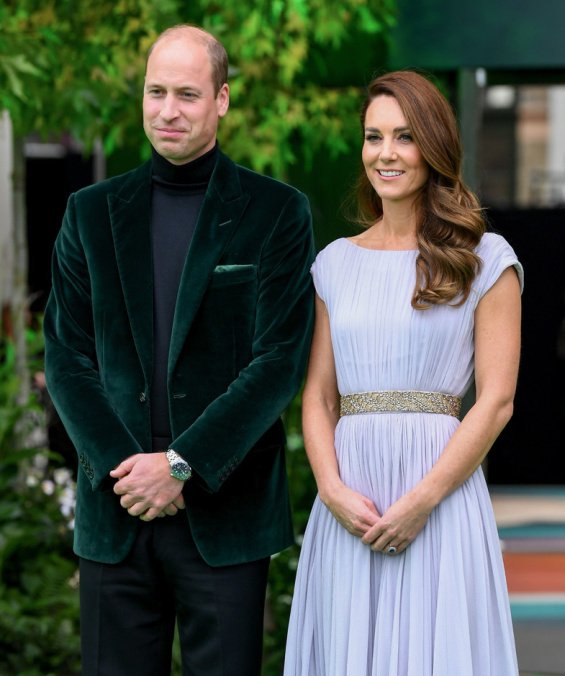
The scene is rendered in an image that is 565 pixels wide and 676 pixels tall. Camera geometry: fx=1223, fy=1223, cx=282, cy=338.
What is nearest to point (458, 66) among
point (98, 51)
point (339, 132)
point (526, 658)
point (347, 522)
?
point (339, 132)

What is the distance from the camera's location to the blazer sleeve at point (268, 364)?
2.91 metres

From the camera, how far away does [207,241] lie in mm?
3006

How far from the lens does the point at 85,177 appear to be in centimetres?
828

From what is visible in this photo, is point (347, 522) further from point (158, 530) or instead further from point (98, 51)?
point (98, 51)

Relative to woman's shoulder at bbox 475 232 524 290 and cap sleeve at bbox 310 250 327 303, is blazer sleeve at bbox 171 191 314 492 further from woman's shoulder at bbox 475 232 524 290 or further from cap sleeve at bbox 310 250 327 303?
woman's shoulder at bbox 475 232 524 290

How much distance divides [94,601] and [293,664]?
55cm

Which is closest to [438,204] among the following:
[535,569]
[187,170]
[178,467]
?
[187,170]

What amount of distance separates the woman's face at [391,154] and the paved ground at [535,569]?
110 inches

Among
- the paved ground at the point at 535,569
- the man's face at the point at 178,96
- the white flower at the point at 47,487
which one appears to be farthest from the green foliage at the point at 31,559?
the man's face at the point at 178,96

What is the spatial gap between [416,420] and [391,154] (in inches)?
26.1

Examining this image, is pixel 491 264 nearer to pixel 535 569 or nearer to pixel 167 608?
pixel 167 608

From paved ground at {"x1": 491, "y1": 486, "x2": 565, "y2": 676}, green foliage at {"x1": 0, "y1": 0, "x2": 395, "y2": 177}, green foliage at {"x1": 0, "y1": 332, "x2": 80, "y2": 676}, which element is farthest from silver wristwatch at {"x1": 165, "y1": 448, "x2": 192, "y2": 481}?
paved ground at {"x1": 491, "y1": 486, "x2": 565, "y2": 676}

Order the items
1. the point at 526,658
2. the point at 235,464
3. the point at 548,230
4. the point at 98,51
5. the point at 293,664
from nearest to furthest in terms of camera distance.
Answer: the point at 235,464, the point at 293,664, the point at 98,51, the point at 526,658, the point at 548,230

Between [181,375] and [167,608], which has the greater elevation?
[181,375]
